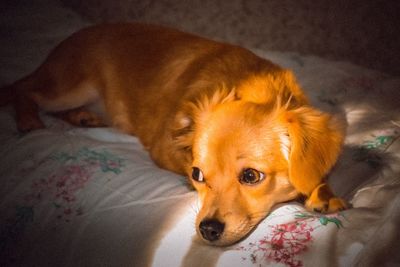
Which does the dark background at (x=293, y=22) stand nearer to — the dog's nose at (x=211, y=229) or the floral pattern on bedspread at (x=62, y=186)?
the floral pattern on bedspread at (x=62, y=186)

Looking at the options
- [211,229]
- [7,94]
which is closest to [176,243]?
[211,229]

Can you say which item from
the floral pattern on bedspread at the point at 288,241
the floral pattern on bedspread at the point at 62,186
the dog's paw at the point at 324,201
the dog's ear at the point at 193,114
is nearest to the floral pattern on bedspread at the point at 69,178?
the floral pattern on bedspread at the point at 62,186

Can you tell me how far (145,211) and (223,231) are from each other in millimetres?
242

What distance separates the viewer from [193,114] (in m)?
1.51

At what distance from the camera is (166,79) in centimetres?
197

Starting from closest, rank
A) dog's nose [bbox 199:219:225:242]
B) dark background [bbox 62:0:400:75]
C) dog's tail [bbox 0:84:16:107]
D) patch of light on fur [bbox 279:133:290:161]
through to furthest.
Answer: dog's nose [bbox 199:219:225:242] < patch of light on fur [bbox 279:133:290:161] < dog's tail [bbox 0:84:16:107] < dark background [bbox 62:0:400:75]

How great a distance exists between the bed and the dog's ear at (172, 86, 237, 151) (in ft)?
0.53

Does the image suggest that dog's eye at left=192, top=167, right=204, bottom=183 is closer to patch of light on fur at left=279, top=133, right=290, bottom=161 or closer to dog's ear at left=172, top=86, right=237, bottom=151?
dog's ear at left=172, top=86, right=237, bottom=151

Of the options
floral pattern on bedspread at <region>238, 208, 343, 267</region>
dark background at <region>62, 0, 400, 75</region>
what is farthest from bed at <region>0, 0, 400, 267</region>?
dark background at <region>62, 0, 400, 75</region>

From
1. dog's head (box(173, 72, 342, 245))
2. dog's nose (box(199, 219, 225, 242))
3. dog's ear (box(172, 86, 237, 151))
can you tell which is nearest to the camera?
dog's nose (box(199, 219, 225, 242))

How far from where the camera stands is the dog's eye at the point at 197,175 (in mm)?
1374

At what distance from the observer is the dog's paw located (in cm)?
125

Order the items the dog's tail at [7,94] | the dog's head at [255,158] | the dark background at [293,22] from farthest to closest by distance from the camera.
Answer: the dark background at [293,22] < the dog's tail at [7,94] < the dog's head at [255,158]

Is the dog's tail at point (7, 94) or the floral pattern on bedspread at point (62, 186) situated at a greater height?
the floral pattern on bedspread at point (62, 186)
